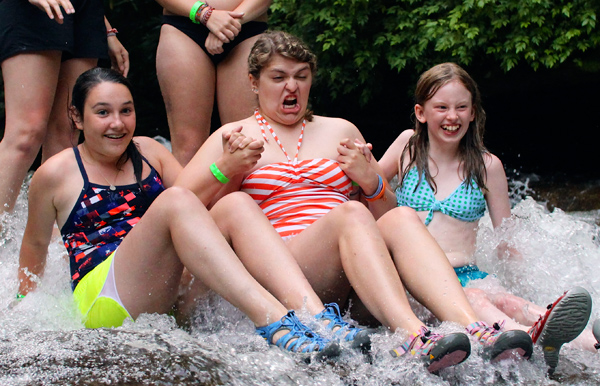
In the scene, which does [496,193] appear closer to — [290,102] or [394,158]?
[394,158]

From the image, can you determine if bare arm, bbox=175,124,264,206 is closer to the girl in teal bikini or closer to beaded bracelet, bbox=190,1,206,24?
beaded bracelet, bbox=190,1,206,24

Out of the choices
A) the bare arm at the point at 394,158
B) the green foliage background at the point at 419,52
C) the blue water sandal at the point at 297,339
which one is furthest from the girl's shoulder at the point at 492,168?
the green foliage background at the point at 419,52

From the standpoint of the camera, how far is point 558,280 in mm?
3217

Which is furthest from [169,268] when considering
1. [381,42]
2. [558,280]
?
[381,42]

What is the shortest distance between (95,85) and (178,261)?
86 centimetres

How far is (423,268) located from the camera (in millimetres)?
2471

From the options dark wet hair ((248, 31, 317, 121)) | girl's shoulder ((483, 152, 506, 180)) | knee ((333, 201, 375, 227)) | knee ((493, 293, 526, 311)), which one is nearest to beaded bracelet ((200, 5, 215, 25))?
dark wet hair ((248, 31, 317, 121))

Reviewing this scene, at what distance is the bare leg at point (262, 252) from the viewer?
244 cm

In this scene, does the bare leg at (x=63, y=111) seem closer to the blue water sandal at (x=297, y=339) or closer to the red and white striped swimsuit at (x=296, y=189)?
the red and white striped swimsuit at (x=296, y=189)

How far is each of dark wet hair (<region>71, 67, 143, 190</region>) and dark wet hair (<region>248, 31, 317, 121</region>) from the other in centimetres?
55

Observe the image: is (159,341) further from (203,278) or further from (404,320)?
(404,320)

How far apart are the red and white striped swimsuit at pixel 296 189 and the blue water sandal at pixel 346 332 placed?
531 mm

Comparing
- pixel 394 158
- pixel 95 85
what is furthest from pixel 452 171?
pixel 95 85

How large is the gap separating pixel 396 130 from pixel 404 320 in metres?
5.18
